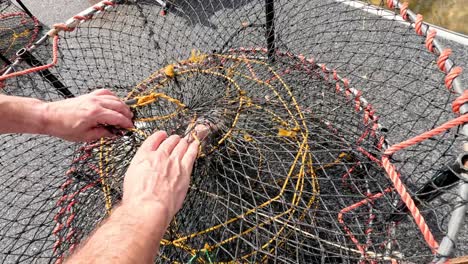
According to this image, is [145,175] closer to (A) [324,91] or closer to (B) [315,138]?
(B) [315,138]

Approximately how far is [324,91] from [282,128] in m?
0.24

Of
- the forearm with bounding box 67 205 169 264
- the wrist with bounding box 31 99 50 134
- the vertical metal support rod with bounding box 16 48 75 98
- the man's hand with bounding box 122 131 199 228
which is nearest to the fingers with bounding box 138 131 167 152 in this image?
the man's hand with bounding box 122 131 199 228

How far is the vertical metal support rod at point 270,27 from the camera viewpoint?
0.83m

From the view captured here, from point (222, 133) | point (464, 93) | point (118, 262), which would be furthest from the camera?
point (222, 133)

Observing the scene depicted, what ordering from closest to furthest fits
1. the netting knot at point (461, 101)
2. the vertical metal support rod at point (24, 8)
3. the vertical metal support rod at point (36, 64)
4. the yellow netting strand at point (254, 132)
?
the netting knot at point (461, 101) < the yellow netting strand at point (254, 132) < the vertical metal support rod at point (36, 64) < the vertical metal support rod at point (24, 8)

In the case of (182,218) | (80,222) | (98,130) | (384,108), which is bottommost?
(80,222)

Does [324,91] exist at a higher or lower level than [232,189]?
higher

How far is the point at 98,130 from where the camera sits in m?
0.60

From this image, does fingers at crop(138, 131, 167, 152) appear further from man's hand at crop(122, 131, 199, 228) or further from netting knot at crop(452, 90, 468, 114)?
netting knot at crop(452, 90, 468, 114)

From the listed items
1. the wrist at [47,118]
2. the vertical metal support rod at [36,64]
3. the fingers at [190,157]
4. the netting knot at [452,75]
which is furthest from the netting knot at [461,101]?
the vertical metal support rod at [36,64]

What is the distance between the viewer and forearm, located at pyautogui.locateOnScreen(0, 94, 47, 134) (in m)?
0.60

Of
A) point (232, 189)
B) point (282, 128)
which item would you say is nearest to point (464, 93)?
point (282, 128)

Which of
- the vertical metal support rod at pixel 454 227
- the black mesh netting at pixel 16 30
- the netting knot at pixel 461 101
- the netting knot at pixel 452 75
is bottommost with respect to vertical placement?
the black mesh netting at pixel 16 30

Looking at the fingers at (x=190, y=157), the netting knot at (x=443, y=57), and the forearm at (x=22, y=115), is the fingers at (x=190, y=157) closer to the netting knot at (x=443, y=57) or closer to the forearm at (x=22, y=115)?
the forearm at (x=22, y=115)
